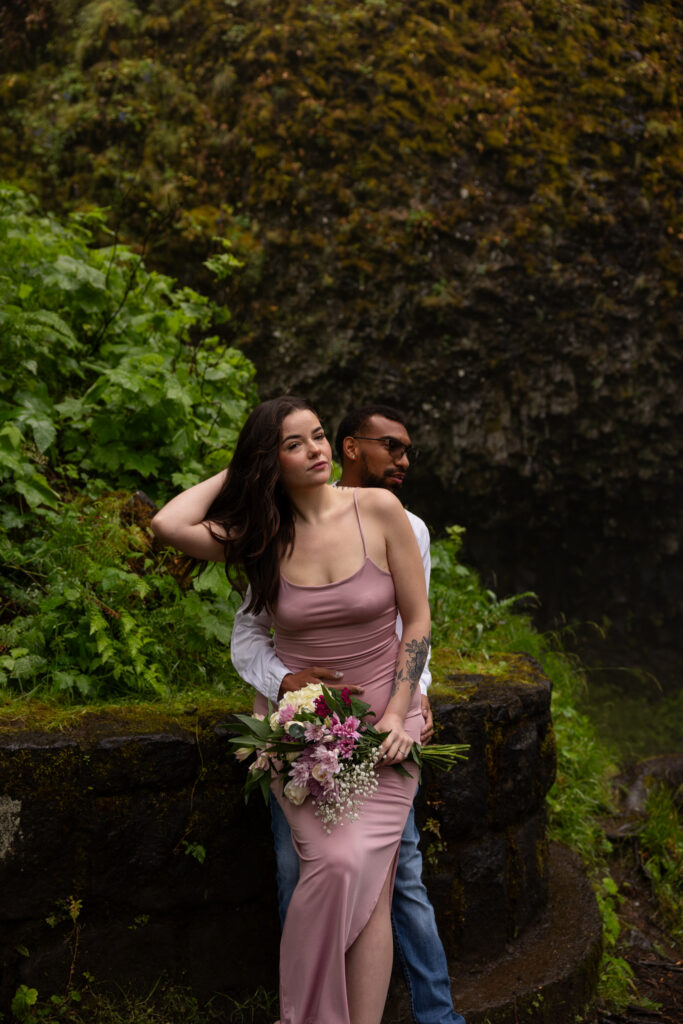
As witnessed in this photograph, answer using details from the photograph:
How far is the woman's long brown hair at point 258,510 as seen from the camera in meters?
2.97

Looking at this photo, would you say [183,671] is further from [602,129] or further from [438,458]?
Result: [602,129]

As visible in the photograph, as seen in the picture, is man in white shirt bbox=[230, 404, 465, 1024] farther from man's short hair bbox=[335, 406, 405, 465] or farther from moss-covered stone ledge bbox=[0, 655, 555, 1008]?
man's short hair bbox=[335, 406, 405, 465]

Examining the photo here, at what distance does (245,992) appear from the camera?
3389 millimetres

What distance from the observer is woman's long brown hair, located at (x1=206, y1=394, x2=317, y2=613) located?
117 inches

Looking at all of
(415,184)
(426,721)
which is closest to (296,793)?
(426,721)

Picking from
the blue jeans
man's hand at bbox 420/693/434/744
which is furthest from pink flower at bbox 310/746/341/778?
man's hand at bbox 420/693/434/744

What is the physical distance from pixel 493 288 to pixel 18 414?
14.8ft

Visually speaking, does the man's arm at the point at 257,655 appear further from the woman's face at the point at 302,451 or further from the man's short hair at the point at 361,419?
the man's short hair at the point at 361,419

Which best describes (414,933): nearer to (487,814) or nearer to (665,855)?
(487,814)

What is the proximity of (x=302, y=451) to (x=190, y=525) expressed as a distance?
0.48m

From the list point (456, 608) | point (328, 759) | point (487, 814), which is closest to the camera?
point (328, 759)

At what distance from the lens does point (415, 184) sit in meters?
7.41

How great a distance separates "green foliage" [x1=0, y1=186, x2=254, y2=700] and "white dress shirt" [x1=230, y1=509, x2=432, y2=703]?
0.61 m

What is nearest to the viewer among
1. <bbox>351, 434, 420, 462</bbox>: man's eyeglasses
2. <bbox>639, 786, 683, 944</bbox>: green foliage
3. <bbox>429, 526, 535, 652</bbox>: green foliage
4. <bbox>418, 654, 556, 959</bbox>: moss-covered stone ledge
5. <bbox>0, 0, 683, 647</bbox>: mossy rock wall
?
<bbox>418, 654, 556, 959</bbox>: moss-covered stone ledge
